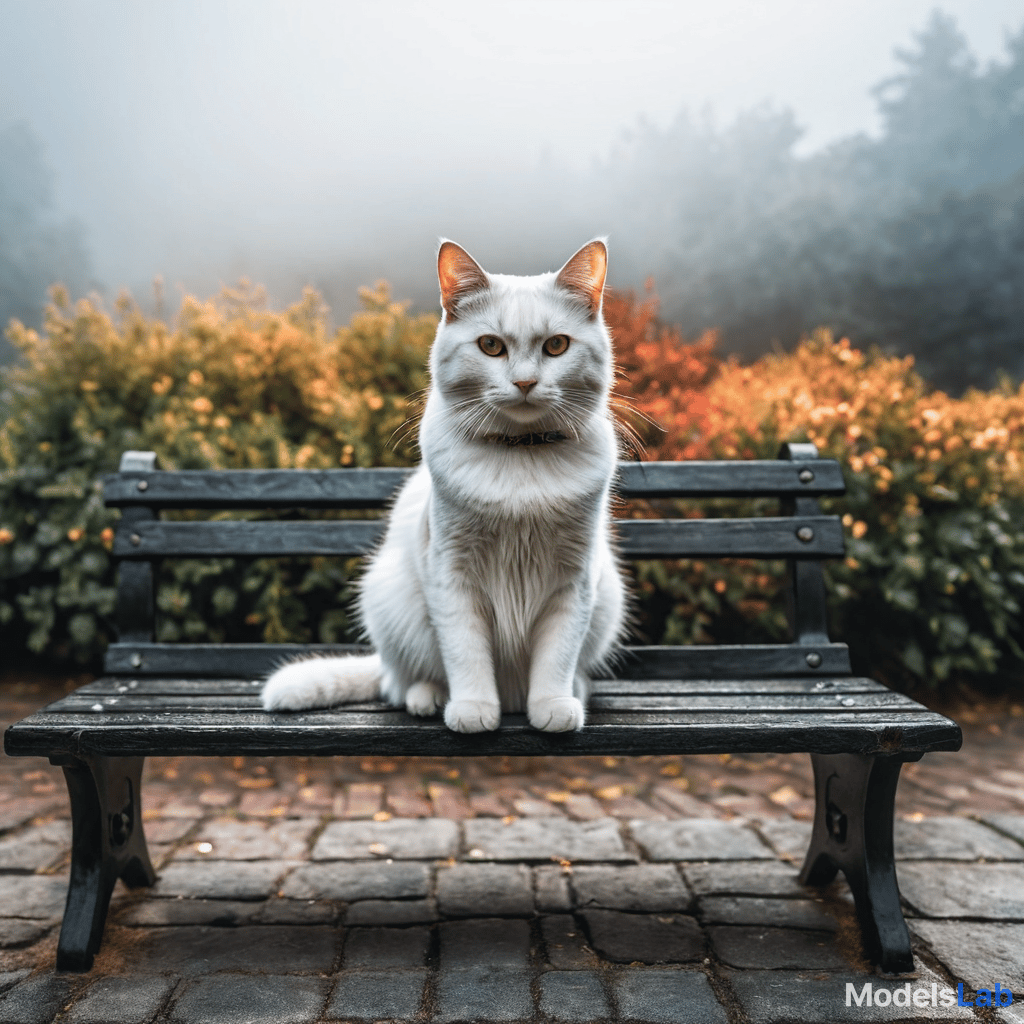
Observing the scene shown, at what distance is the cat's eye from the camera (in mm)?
1766

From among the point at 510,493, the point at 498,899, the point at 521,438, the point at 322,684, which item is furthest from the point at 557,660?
the point at 498,899

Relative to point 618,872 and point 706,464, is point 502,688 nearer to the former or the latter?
point 618,872

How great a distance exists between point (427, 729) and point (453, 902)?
0.74 m

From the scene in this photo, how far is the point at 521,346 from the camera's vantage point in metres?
1.74

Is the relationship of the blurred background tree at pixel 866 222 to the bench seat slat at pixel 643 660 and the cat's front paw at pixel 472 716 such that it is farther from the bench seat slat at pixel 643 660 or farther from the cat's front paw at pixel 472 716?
the cat's front paw at pixel 472 716

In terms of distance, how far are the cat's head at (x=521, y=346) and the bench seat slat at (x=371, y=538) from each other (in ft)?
2.52

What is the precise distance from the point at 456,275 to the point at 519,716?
985 millimetres

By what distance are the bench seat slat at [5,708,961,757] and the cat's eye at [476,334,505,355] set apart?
79cm

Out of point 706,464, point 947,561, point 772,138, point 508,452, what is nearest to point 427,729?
point 508,452

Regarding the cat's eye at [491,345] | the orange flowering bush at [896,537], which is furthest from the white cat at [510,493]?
the orange flowering bush at [896,537]

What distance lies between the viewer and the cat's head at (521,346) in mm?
1740

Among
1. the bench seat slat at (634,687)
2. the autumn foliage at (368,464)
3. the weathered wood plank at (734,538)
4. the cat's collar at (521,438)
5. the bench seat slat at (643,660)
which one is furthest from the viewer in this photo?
the autumn foliage at (368,464)

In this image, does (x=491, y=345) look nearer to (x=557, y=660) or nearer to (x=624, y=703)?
(x=557, y=660)

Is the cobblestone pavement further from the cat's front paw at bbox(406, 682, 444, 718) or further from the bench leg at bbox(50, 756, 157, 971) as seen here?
the cat's front paw at bbox(406, 682, 444, 718)
